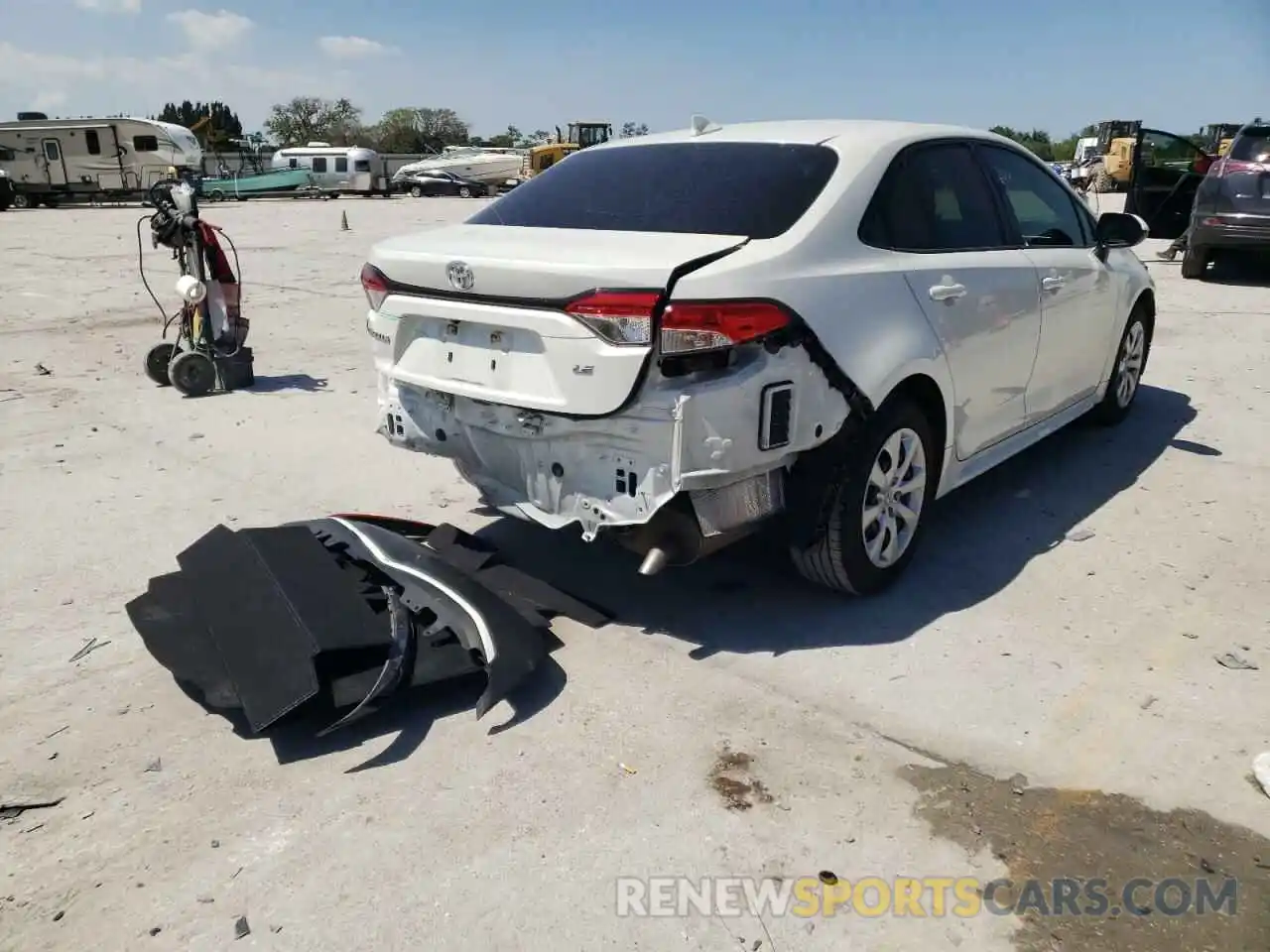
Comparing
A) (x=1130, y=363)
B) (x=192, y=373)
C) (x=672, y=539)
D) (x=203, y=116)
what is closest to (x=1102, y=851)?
(x=672, y=539)

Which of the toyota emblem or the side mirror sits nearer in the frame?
the toyota emblem

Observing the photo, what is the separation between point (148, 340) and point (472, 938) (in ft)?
28.1

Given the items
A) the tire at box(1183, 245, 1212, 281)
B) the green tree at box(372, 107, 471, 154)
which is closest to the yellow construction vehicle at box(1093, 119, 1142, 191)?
the tire at box(1183, 245, 1212, 281)

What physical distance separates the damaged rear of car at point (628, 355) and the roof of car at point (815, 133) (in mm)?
135

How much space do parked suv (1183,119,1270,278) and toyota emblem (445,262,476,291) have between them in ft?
36.3

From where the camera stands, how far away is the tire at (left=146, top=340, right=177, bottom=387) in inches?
291

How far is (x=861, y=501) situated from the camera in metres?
3.58

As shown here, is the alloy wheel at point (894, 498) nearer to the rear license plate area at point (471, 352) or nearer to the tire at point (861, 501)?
the tire at point (861, 501)

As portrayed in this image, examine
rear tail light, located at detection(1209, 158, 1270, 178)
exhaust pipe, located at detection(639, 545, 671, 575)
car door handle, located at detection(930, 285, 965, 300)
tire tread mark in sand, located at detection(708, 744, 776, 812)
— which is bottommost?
tire tread mark in sand, located at detection(708, 744, 776, 812)

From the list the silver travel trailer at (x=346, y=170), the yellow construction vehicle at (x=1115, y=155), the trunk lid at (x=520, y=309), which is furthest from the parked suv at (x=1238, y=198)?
the silver travel trailer at (x=346, y=170)

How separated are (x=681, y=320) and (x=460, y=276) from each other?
0.88 m

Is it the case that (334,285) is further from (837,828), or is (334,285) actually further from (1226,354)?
(837,828)

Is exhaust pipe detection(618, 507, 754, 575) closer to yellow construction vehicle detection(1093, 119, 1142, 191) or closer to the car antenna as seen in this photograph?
the car antenna

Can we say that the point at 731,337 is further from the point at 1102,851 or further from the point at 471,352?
the point at 1102,851
